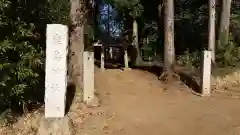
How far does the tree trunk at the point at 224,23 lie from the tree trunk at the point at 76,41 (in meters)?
A: 7.13

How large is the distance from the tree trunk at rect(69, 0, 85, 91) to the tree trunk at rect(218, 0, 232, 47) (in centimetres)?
713

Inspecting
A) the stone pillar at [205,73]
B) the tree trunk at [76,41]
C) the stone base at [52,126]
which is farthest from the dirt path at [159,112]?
the tree trunk at [76,41]

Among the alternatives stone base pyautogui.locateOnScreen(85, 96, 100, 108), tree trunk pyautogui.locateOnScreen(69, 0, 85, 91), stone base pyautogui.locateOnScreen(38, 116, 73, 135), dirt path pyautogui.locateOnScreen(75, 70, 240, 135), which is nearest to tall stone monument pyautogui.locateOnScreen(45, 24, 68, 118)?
stone base pyautogui.locateOnScreen(38, 116, 73, 135)

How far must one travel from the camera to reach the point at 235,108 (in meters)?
9.09

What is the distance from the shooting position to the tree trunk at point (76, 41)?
9.31m

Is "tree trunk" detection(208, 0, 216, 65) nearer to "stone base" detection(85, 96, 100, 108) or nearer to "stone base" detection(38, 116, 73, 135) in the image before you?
"stone base" detection(85, 96, 100, 108)

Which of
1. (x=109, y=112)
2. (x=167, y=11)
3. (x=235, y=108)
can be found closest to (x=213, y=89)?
(x=235, y=108)

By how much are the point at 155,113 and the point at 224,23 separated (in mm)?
7707

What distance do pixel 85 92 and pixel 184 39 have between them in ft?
36.0

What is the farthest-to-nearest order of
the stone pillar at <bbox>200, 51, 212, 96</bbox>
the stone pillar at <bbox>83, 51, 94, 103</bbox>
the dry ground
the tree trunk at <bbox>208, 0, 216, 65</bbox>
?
the tree trunk at <bbox>208, 0, 216, 65</bbox> → the stone pillar at <bbox>200, 51, 212, 96</bbox> → the stone pillar at <bbox>83, 51, 94, 103</bbox> → the dry ground

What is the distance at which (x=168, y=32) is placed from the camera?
39.0 feet

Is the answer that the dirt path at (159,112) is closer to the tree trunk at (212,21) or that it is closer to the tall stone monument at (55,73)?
the tall stone monument at (55,73)

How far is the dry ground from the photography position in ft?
25.1

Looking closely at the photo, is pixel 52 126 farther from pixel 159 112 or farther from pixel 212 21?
pixel 212 21
